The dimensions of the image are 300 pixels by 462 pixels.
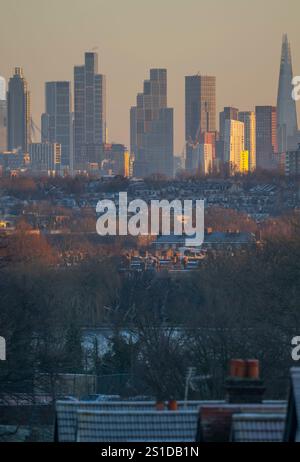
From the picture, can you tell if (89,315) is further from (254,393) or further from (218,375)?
(254,393)

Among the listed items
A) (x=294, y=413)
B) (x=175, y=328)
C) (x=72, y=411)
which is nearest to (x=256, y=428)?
(x=294, y=413)

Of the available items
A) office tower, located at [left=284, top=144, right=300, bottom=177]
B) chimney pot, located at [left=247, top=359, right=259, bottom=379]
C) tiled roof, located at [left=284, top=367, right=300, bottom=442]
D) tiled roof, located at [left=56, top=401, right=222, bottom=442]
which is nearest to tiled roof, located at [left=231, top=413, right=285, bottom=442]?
tiled roof, located at [left=284, top=367, right=300, bottom=442]

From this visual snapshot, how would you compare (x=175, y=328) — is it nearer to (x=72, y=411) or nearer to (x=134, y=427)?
(x=72, y=411)

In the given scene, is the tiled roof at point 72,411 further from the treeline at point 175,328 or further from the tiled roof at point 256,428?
the treeline at point 175,328

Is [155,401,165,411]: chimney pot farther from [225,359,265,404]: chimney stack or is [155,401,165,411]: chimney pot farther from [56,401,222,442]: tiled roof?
[225,359,265,404]: chimney stack

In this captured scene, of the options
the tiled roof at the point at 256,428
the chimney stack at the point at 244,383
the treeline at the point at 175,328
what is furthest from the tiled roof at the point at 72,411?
the treeline at the point at 175,328
